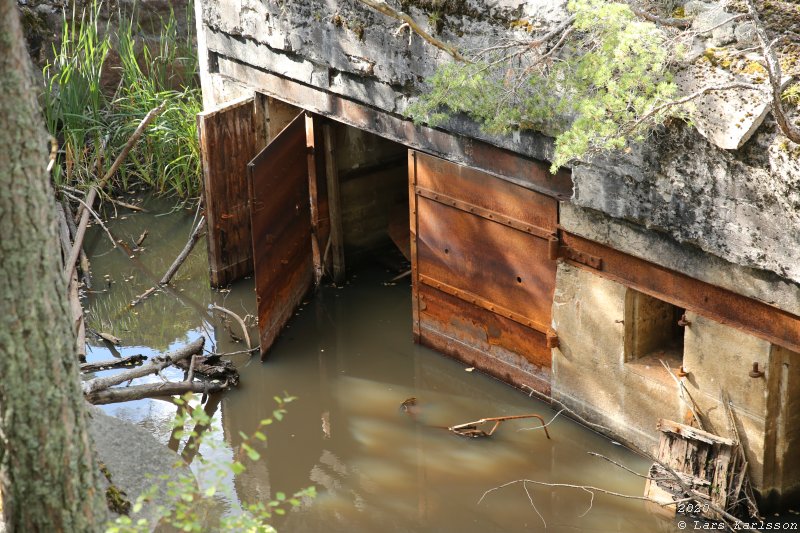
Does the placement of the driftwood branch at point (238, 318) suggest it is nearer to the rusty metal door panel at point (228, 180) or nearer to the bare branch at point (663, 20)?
the rusty metal door panel at point (228, 180)

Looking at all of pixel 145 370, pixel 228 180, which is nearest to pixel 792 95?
pixel 145 370

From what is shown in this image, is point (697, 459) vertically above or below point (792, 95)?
below

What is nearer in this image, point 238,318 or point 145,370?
point 145,370

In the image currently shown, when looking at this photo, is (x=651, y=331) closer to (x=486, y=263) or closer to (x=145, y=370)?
(x=486, y=263)

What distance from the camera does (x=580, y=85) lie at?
212 inches

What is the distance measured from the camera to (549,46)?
6.03 m

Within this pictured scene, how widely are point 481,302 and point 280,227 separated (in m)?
1.80

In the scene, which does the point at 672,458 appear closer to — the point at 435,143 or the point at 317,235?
the point at 435,143

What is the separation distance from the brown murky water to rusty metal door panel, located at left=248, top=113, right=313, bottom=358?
256mm

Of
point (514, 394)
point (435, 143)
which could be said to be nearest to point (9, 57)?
point (435, 143)

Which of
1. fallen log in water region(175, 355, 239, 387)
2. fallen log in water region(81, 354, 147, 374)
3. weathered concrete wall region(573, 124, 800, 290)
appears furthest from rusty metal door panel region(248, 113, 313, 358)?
weathered concrete wall region(573, 124, 800, 290)

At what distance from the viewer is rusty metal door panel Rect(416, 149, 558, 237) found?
21.9 ft

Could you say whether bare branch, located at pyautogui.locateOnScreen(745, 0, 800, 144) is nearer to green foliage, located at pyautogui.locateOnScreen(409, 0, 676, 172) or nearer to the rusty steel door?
green foliage, located at pyautogui.locateOnScreen(409, 0, 676, 172)

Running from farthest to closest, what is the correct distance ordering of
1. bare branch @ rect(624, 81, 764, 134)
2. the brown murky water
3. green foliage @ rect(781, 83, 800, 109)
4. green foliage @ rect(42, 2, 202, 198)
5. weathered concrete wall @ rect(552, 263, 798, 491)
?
green foliage @ rect(42, 2, 202, 198) → the brown murky water → weathered concrete wall @ rect(552, 263, 798, 491) → green foliage @ rect(781, 83, 800, 109) → bare branch @ rect(624, 81, 764, 134)
